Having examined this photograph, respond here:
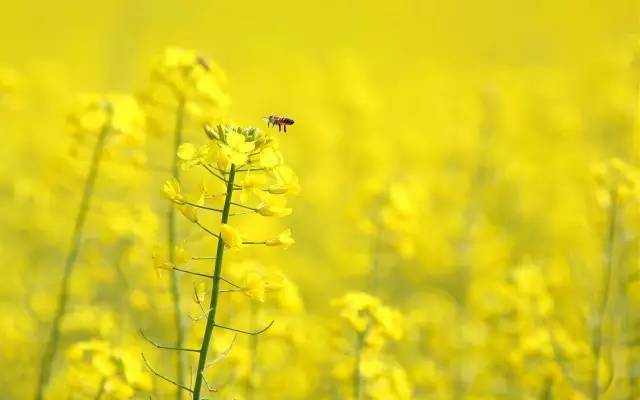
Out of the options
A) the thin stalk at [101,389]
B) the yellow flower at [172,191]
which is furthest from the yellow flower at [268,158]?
the thin stalk at [101,389]

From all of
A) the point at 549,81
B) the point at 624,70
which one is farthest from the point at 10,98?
the point at 549,81

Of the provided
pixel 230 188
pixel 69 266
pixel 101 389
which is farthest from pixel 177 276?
pixel 230 188

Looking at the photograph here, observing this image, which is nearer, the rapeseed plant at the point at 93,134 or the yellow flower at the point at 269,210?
the yellow flower at the point at 269,210

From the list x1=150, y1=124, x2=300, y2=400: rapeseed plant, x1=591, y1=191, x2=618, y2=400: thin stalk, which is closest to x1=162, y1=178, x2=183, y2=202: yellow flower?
x1=150, y1=124, x2=300, y2=400: rapeseed plant

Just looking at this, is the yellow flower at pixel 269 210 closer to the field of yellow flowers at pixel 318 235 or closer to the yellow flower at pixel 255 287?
the field of yellow flowers at pixel 318 235

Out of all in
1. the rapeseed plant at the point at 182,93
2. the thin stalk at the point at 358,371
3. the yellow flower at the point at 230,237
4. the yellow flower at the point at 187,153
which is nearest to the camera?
the yellow flower at the point at 230,237

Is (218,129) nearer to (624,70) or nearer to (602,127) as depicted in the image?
(624,70)

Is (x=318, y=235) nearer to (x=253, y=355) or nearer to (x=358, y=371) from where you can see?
(x=253, y=355)
